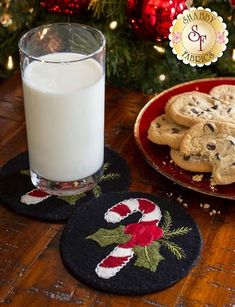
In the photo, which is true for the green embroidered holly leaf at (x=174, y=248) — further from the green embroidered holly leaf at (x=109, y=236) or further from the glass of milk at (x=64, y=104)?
the glass of milk at (x=64, y=104)

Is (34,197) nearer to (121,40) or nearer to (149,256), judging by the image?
(149,256)

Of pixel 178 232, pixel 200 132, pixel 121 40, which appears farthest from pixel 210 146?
pixel 121 40

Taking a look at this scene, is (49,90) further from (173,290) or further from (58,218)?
(173,290)

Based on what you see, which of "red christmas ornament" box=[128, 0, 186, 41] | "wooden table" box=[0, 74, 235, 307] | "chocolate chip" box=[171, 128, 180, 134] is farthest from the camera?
"red christmas ornament" box=[128, 0, 186, 41]

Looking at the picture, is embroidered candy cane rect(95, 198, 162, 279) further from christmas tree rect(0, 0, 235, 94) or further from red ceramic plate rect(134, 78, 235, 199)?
christmas tree rect(0, 0, 235, 94)

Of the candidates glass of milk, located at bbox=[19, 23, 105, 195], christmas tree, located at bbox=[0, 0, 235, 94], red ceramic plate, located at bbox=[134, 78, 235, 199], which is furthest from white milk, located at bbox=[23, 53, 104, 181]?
christmas tree, located at bbox=[0, 0, 235, 94]

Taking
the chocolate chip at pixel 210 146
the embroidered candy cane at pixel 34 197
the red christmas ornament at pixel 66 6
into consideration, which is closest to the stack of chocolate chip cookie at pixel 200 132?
the chocolate chip at pixel 210 146
